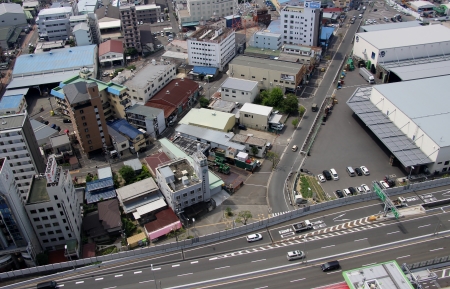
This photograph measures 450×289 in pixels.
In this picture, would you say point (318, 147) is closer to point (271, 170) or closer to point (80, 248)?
point (271, 170)

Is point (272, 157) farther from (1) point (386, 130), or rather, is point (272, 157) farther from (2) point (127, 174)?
(2) point (127, 174)

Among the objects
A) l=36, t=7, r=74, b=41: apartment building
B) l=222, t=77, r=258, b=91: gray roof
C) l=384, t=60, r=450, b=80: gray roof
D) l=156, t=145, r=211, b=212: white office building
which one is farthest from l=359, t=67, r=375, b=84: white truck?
l=36, t=7, r=74, b=41: apartment building

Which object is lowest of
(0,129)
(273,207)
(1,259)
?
(273,207)

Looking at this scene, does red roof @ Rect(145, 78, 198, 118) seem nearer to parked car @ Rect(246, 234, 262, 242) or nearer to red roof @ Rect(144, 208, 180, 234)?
red roof @ Rect(144, 208, 180, 234)

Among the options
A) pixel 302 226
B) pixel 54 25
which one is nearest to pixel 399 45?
pixel 302 226

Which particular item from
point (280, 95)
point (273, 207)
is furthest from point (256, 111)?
point (273, 207)

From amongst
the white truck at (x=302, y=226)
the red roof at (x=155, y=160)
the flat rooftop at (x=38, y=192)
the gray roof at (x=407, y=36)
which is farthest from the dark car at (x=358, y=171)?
the flat rooftop at (x=38, y=192)
